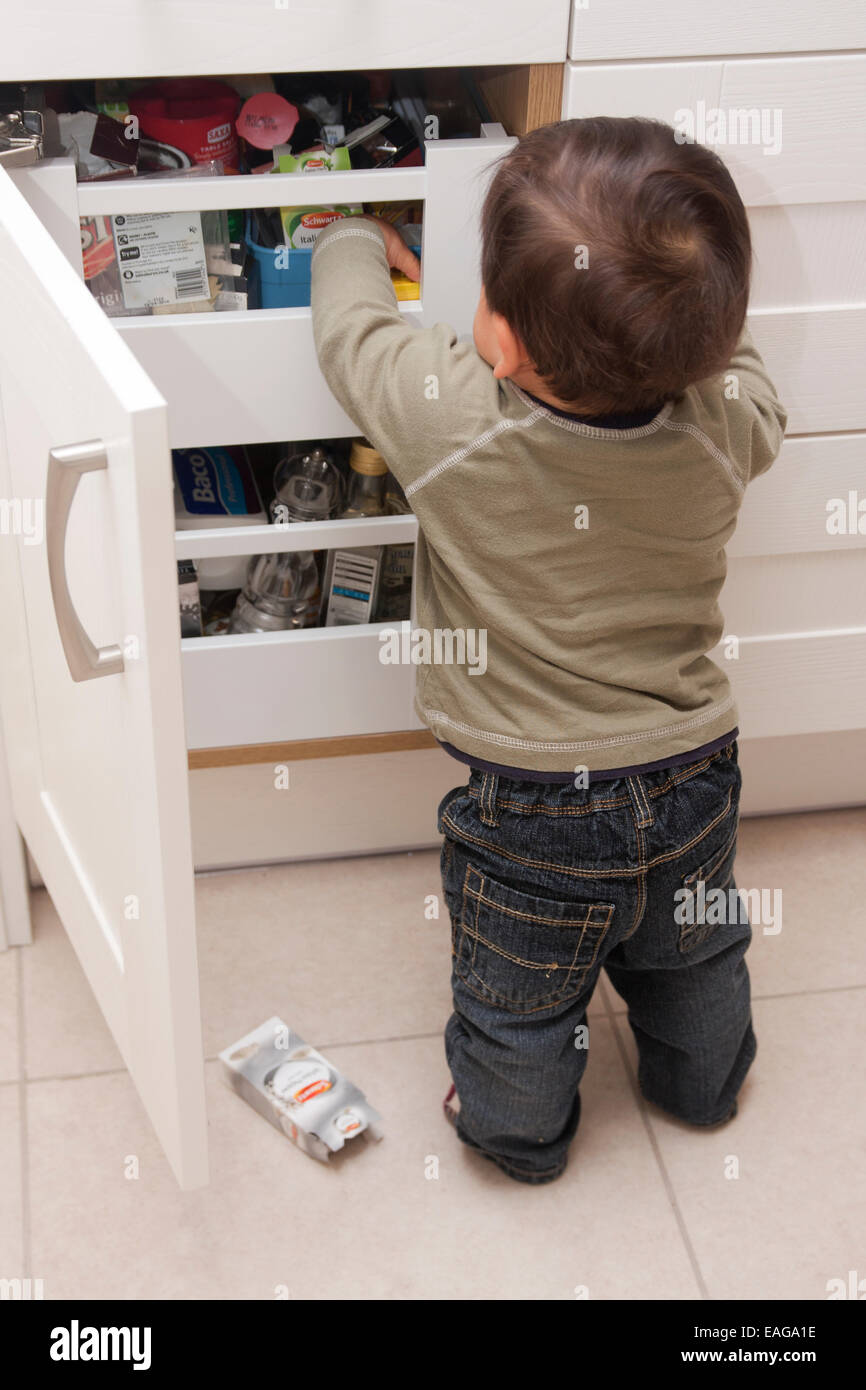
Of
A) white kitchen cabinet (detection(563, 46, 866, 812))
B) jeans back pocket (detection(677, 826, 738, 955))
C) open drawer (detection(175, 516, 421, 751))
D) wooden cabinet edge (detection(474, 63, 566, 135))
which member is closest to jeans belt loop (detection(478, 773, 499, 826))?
jeans back pocket (detection(677, 826, 738, 955))

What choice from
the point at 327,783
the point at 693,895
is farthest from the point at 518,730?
the point at 327,783

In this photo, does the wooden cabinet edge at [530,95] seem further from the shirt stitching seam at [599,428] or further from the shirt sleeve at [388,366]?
the shirt stitching seam at [599,428]

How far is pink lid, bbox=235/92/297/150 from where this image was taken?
1.10m

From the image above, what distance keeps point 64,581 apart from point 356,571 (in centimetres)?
54

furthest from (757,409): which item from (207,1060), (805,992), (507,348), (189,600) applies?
(207,1060)

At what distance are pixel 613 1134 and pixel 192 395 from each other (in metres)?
0.74

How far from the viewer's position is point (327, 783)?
1458 millimetres

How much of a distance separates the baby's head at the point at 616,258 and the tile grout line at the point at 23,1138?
2.62ft

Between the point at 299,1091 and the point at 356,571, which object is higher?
the point at 356,571

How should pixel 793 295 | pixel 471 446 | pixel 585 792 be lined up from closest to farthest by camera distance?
pixel 471 446 → pixel 585 792 → pixel 793 295

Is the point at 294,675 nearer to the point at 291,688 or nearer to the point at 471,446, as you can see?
the point at 291,688

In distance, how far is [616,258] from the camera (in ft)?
2.73

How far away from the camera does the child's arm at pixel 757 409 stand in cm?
102
